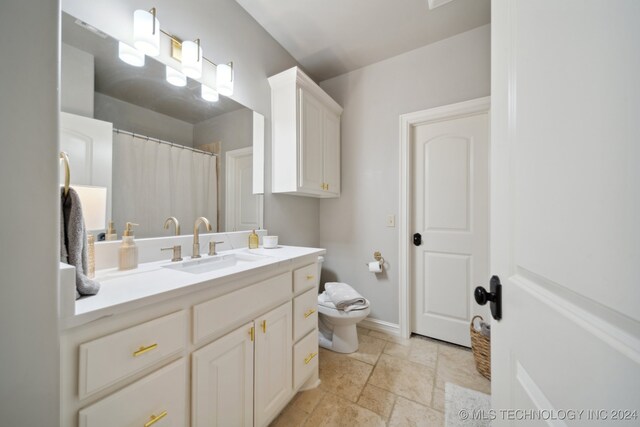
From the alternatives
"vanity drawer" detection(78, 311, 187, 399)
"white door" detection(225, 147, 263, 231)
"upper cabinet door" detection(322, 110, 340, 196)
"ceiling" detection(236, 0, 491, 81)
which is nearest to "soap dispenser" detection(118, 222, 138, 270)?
"vanity drawer" detection(78, 311, 187, 399)

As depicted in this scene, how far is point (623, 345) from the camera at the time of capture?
9.3 inches

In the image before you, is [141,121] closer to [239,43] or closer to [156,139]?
[156,139]

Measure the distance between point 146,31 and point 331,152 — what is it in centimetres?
151

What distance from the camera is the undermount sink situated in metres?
1.20

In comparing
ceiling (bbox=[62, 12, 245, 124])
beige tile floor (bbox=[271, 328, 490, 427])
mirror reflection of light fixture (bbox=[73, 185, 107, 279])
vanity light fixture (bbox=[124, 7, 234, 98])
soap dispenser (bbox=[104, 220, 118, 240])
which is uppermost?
vanity light fixture (bbox=[124, 7, 234, 98])

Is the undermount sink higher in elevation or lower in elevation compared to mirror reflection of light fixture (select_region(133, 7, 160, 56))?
lower

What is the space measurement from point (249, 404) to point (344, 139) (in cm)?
222

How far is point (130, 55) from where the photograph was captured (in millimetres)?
1146

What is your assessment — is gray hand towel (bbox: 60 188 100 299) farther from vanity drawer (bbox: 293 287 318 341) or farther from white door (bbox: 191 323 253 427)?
vanity drawer (bbox: 293 287 318 341)

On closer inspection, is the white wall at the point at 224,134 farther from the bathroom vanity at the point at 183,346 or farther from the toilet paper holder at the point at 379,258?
the toilet paper holder at the point at 379,258

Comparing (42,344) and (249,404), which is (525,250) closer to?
(42,344)

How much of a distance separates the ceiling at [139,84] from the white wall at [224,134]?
5 centimetres

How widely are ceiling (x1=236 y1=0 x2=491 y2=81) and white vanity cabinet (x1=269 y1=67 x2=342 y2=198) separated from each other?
0.42 metres

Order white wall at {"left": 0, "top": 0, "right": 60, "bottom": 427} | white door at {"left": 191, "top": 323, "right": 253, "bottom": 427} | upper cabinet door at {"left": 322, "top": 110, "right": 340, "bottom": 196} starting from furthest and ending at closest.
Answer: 1. upper cabinet door at {"left": 322, "top": 110, "right": 340, "bottom": 196}
2. white door at {"left": 191, "top": 323, "right": 253, "bottom": 427}
3. white wall at {"left": 0, "top": 0, "right": 60, "bottom": 427}
